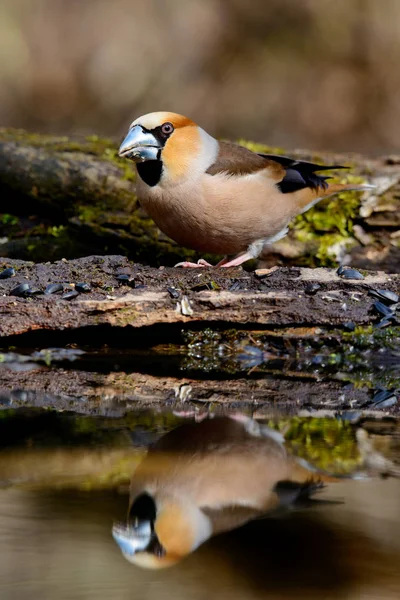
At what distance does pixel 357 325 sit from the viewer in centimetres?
464

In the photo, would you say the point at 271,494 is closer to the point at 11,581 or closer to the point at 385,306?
the point at 11,581

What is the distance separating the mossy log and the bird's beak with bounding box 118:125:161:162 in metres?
1.49

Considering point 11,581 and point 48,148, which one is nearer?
point 11,581

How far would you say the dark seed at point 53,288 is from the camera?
4633 mm

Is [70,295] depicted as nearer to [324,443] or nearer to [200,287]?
[200,287]

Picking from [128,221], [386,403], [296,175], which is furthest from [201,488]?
[128,221]

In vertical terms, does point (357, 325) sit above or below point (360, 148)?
below

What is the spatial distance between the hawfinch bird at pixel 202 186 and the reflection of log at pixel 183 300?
1.25ft

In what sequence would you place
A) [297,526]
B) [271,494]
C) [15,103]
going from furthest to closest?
[15,103] → [271,494] → [297,526]

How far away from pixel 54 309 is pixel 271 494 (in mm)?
2226

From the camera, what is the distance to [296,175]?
5680 mm

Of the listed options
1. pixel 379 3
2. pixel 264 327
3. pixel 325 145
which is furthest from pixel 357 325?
pixel 379 3

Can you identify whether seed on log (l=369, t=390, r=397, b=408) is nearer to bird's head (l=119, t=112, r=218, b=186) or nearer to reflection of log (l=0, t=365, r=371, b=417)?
reflection of log (l=0, t=365, r=371, b=417)

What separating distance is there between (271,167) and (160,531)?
11.8 ft
